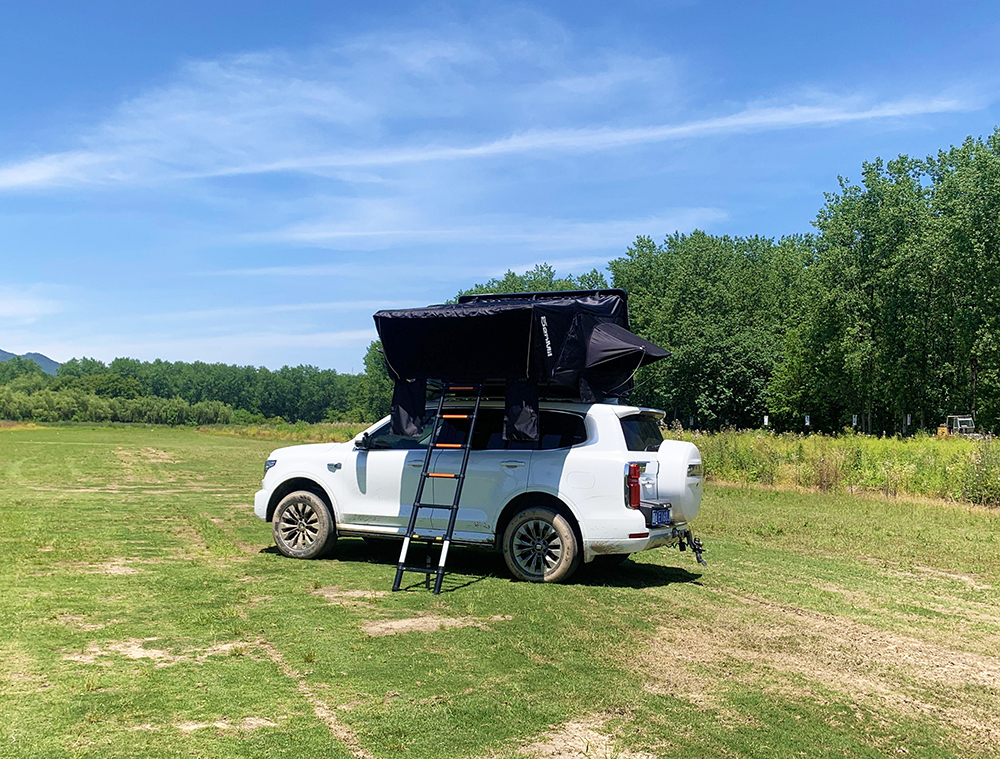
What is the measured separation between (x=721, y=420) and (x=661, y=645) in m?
60.2

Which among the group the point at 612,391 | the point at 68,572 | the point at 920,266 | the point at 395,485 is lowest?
the point at 68,572

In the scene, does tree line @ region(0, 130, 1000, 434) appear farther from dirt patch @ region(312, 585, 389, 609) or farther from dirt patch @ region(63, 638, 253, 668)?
dirt patch @ region(63, 638, 253, 668)

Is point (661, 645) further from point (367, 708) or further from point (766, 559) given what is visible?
point (766, 559)

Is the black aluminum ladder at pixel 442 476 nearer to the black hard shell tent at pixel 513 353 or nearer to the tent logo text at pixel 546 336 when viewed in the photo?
the black hard shell tent at pixel 513 353

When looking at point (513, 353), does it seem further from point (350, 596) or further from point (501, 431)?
point (350, 596)

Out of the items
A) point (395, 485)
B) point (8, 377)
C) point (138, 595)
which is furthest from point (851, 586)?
point (8, 377)

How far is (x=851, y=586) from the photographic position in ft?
32.0

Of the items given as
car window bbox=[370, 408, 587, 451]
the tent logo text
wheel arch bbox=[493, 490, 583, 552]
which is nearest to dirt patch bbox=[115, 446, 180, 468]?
car window bbox=[370, 408, 587, 451]

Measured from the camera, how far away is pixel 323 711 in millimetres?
5000

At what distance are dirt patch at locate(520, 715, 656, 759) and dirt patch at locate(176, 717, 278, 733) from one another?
1.40m

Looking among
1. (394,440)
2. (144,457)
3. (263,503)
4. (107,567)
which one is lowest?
(144,457)

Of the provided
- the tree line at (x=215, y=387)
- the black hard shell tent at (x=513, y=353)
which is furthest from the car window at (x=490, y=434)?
the tree line at (x=215, y=387)

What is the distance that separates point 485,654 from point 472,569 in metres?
3.77

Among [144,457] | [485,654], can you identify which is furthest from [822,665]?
[144,457]
